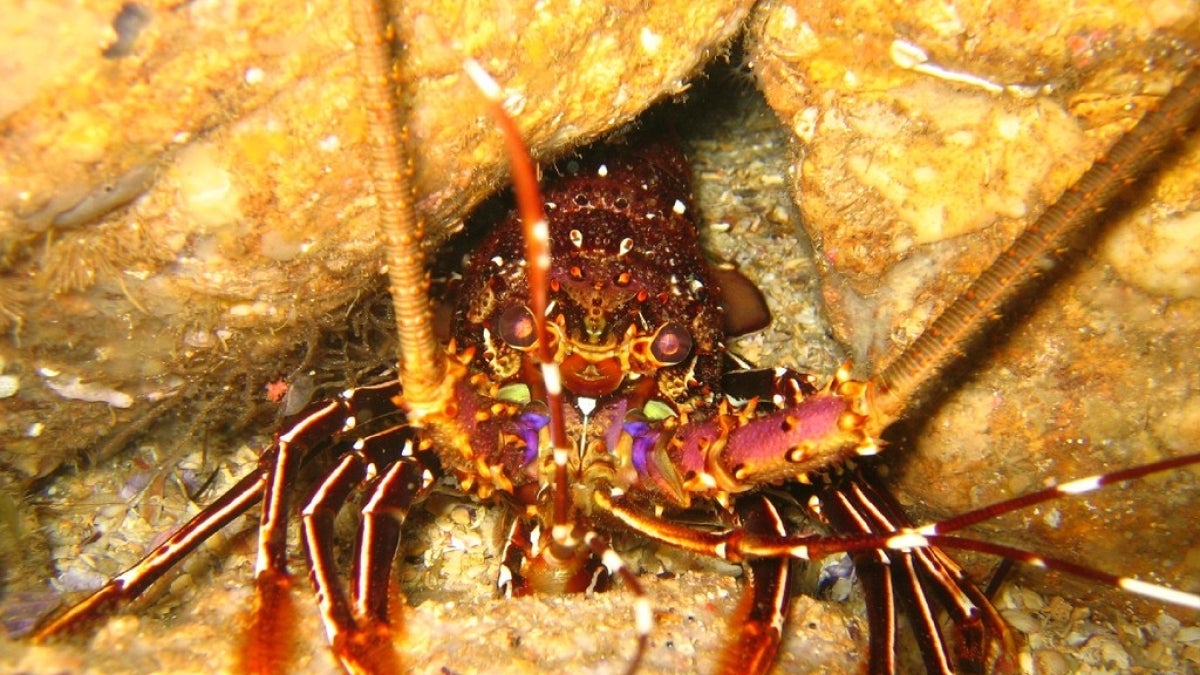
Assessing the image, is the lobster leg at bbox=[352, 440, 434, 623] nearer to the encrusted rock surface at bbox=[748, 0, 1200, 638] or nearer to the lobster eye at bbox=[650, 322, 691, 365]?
the lobster eye at bbox=[650, 322, 691, 365]

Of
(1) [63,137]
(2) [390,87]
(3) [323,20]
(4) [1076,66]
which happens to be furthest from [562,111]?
(4) [1076,66]

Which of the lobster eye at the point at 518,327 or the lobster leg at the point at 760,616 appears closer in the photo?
the lobster leg at the point at 760,616

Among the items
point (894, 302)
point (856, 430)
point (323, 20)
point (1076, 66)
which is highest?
point (323, 20)

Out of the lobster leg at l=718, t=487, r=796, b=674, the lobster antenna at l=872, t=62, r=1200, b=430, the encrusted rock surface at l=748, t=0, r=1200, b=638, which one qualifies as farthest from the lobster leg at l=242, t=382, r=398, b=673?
the encrusted rock surface at l=748, t=0, r=1200, b=638

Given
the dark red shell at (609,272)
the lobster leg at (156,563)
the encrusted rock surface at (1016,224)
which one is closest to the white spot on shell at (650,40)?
the encrusted rock surface at (1016,224)

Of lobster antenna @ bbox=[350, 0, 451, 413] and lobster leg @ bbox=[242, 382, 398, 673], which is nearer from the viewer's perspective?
lobster antenna @ bbox=[350, 0, 451, 413]

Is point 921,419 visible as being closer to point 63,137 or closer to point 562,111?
point 562,111

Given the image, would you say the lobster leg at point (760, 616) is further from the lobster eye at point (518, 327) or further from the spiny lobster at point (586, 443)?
the lobster eye at point (518, 327)
